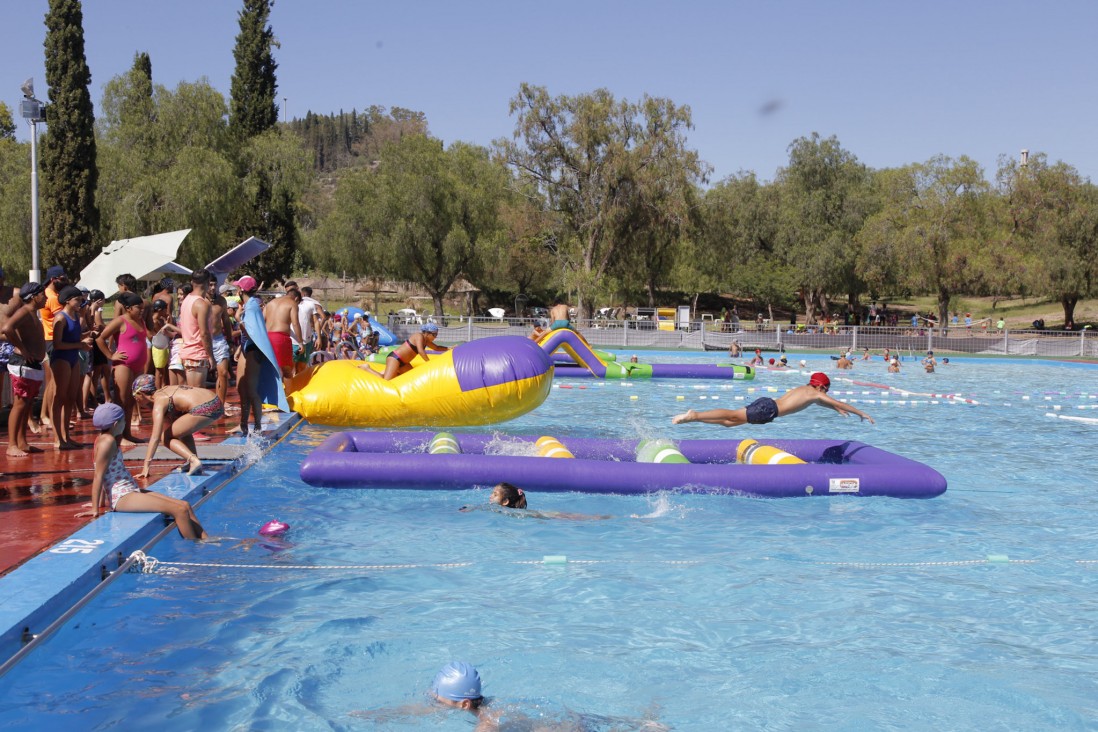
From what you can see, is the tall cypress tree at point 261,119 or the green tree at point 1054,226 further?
the green tree at point 1054,226

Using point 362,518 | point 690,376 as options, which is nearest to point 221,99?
point 690,376

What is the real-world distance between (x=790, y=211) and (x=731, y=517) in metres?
44.3

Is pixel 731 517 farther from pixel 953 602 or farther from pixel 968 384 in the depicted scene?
pixel 968 384

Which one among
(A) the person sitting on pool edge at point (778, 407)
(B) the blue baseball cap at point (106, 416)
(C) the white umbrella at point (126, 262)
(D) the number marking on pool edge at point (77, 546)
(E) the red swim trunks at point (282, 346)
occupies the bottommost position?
(D) the number marking on pool edge at point (77, 546)

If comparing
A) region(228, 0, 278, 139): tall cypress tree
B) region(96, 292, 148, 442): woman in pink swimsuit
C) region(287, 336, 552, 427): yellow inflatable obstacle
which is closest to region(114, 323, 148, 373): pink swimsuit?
region(96, 292, 148, 442): woman in pink swimsuit

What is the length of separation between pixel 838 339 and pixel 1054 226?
1449 cm

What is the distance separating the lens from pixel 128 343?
816 cm

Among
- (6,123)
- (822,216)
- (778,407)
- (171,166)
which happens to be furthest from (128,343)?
(6,123)

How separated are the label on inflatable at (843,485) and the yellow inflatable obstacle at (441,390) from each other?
357 centimetres

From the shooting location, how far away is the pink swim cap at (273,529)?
6.43 m

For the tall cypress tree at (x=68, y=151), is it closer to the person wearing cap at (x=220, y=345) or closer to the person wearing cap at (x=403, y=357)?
the person wearing cap at (x=220, y=345)

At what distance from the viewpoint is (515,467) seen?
25.0 feet

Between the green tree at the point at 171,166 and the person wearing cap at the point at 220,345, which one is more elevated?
the green tree at the point at 171,166

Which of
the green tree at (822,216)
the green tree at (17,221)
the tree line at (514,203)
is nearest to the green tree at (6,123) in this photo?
the tree line at (514,203)
